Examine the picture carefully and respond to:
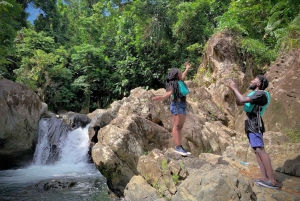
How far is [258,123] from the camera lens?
4.63 m

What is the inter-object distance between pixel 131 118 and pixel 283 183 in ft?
16.7

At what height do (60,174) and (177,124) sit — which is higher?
(177,124)

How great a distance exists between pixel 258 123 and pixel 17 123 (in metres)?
11.5

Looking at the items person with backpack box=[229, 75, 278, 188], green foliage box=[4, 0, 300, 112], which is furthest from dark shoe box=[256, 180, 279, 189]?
green foliage box=[4, 0, 300, 112]

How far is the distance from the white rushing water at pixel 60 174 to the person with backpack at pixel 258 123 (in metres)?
5.71

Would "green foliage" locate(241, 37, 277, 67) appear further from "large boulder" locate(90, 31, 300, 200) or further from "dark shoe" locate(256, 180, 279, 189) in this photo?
"dark shoe" locate(256, 180, 279, 189)

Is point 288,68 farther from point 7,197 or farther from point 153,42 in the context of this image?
point 153,42

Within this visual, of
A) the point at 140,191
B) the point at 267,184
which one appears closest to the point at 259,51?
the point at 140,191

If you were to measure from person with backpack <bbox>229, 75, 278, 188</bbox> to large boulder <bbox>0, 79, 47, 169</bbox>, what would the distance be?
36.5ft

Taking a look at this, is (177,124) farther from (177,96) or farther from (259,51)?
(259,51)

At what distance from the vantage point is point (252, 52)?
44.7 feet

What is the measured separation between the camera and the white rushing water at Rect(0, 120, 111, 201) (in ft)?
30.1

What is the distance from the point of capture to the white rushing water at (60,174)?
9.17m

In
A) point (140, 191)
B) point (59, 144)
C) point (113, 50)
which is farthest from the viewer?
point (113, 50)
